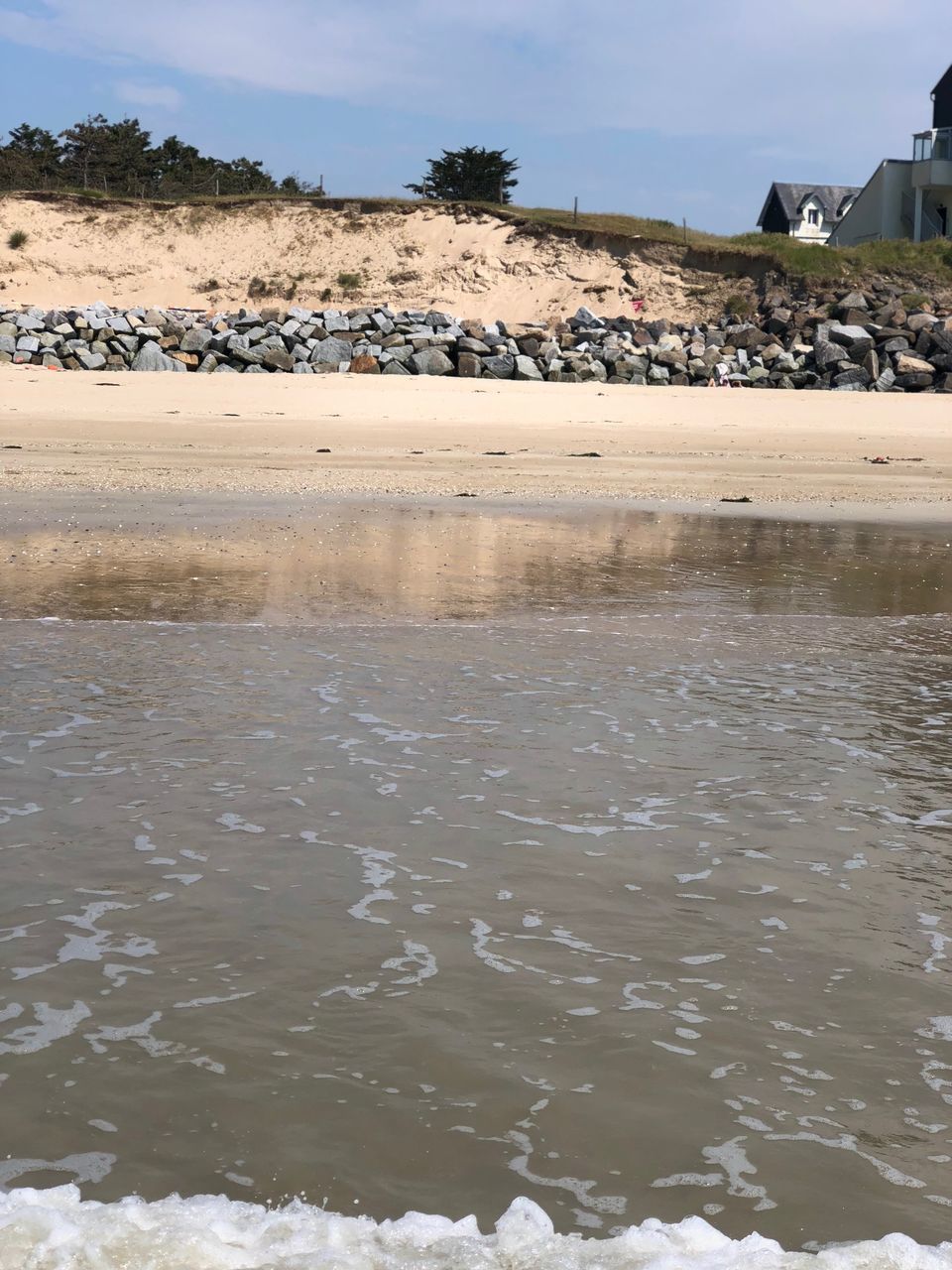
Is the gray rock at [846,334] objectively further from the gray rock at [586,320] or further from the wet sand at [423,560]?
the wet sand at [423,560]

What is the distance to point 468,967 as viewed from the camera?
343 centimetres

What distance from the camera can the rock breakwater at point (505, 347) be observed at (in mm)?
29922

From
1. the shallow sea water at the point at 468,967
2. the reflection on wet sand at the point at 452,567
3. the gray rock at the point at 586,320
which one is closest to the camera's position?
the shallow sea water at the point at 468,967

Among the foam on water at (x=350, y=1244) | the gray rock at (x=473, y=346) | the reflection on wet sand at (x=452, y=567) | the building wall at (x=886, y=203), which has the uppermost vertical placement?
the building wall at (x=886, y=203)

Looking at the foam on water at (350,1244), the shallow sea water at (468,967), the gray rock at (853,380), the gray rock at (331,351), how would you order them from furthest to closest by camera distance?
the gray rock at (331,351)
the gray rock at (853,380)
the shallow sea water at (468,967)
the foam on water at (350,1244)

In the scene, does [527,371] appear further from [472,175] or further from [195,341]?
[472,175]

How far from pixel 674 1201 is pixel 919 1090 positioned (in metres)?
0.71

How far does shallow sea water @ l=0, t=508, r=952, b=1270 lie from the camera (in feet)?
8.13

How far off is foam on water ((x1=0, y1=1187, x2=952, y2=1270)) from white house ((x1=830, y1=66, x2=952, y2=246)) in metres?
48.8

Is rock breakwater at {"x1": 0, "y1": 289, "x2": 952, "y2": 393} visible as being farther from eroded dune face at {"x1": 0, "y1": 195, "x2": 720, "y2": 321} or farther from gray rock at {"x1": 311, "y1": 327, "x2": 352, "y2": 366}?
eroded dune face at {"x1": 0, "y1": 195, "x2": 720, "y2": 321}

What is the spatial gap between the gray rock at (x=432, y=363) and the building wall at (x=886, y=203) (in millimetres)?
24996

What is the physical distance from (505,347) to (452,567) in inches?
839

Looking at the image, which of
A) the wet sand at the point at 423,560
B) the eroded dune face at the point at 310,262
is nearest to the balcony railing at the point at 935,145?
the eroded dune face at the point at 310,262

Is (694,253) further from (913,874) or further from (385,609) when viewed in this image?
(913,874)
